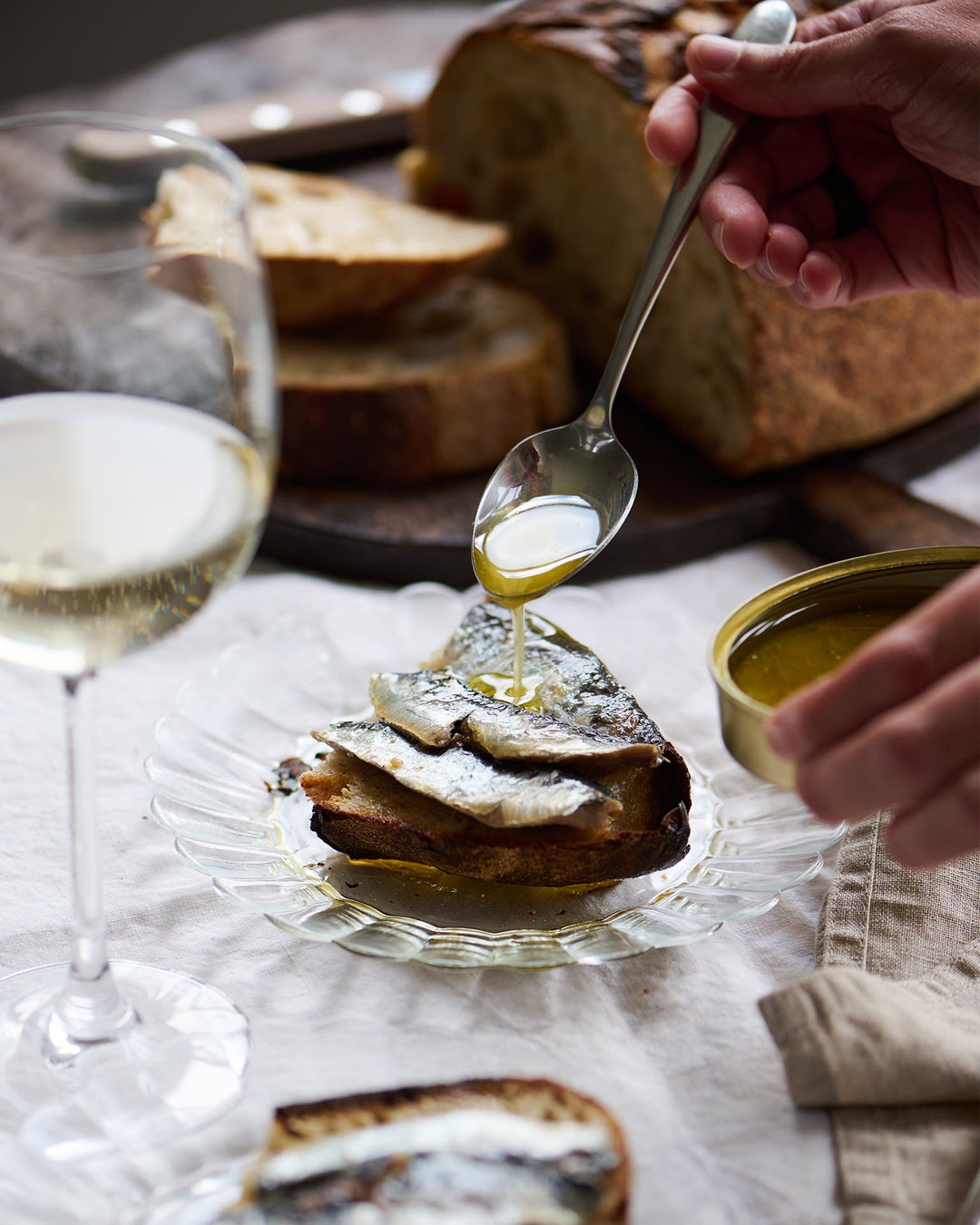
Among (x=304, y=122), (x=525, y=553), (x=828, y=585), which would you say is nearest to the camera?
(x=828, y=585)

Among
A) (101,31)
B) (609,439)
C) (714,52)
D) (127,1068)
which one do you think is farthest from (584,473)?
(101,31)

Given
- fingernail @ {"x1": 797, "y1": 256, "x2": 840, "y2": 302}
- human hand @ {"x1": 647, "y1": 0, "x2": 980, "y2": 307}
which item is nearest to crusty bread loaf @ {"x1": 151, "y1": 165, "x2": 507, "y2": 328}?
human hand @ {"x1": 647, "y1": 0, "x2": 980, "y2": 307}

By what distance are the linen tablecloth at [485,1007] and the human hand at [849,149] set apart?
790mm

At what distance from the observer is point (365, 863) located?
1704 millimetres

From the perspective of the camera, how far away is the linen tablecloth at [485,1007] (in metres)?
1.35

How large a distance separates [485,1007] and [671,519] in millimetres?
1368

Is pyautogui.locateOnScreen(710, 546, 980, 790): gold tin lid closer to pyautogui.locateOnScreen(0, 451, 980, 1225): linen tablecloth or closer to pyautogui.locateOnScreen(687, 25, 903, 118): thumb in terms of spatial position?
pyautogui.locateOnScreen(0, 451, 980, 1225): linen tablecloth

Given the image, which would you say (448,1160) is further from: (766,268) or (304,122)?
(304,122)

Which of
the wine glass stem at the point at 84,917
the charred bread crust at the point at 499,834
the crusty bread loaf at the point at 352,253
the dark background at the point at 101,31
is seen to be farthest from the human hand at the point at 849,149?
the dark background at the point at 101,31

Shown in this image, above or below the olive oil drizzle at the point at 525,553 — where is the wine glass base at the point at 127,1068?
below

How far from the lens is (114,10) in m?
6.11

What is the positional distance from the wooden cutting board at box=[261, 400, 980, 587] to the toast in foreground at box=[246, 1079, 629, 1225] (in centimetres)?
Result: 143

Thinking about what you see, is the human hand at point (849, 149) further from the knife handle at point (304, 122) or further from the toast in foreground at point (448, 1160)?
the knife handle at point (304, 122)

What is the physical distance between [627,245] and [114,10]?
4.11 meters
